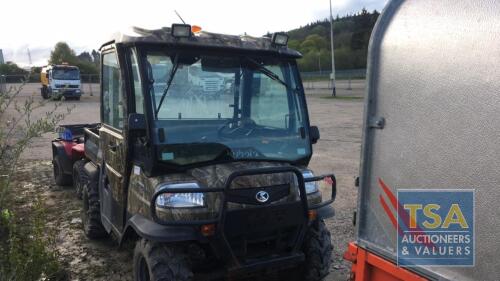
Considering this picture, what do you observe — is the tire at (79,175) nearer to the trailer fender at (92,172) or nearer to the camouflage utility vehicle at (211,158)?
the trailer fender at (92,172)

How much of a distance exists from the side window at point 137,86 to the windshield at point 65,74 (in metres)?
30.7

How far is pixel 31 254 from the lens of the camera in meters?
3.47

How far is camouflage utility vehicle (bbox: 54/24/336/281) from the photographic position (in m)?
3.27

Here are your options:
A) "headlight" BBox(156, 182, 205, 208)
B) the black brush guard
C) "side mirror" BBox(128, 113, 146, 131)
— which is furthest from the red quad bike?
the black brush guard

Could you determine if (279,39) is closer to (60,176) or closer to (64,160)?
(64,160)

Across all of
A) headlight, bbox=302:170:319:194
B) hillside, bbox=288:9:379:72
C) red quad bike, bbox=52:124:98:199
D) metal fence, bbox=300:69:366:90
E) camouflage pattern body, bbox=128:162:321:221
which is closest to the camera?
camouflage pattern body, bbox=128:162:321:221

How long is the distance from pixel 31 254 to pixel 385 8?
3105 millimetres

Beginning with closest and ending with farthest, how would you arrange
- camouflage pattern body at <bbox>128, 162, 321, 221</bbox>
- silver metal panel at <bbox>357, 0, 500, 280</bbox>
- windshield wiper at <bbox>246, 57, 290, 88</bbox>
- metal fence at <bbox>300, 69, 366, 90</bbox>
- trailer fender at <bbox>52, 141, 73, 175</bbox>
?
silver metal panel at <bbox>357, 0, 500, 280</bbox> < camouflage pattern body at <bbox>128, 162, 321, 221</bbox> < windshield wiper at <bbox>246, 57, 290, 88</bbox> < trailer fender at <bbox>52, 141, 73, 175</bbox> < metal fence at <bbox>300, 69, 366, 90</bbox>

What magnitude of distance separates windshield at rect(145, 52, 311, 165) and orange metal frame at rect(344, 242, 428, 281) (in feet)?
4.47

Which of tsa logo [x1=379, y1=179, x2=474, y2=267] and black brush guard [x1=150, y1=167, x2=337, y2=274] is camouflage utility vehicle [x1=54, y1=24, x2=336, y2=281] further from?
tsa logo [x1=379, y1=179, x2=474, y2=267]

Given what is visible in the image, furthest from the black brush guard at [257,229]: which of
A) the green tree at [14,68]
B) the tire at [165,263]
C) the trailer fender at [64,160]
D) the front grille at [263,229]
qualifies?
the trailer fender at [64,160]

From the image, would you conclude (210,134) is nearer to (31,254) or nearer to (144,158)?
(144,158)

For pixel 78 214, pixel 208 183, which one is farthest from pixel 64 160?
pixel 208 183

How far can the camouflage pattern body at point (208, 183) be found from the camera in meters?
3.26
